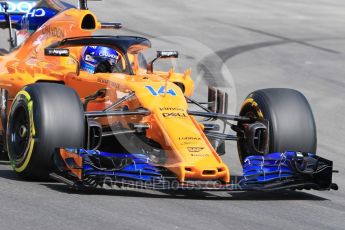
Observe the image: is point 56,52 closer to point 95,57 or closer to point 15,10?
point 95,57

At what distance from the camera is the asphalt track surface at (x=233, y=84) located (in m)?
7.94

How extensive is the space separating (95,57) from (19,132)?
66.1 inches

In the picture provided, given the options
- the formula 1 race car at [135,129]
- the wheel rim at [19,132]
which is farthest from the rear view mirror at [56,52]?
the wheel rim at [19,132]

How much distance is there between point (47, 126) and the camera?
9.12m

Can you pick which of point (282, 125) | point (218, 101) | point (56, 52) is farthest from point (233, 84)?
point (282, 125)

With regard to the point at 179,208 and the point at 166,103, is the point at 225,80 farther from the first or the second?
the point at 179,208

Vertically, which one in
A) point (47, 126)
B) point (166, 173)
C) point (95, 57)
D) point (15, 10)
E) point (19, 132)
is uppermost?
point (15, 10)

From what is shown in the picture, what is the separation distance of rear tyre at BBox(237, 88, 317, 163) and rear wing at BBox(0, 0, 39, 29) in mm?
4586

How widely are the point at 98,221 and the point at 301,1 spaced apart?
883 inches

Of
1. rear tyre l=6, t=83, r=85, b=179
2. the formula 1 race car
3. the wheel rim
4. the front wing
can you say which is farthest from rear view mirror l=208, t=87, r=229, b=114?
the wheel rim

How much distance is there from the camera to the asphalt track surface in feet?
26.1

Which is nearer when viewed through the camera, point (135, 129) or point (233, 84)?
point (135, 129)

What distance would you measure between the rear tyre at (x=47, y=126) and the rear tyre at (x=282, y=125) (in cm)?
191

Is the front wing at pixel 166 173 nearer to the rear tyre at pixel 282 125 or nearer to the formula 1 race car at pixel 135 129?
the formula 1 race car at pixel 135 129
